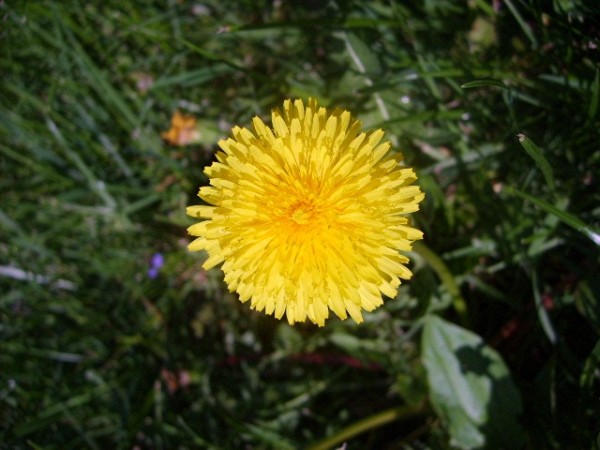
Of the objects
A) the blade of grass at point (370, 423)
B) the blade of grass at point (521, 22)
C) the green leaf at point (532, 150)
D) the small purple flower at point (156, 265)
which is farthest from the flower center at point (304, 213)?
the small purple flower at point (156, 265)

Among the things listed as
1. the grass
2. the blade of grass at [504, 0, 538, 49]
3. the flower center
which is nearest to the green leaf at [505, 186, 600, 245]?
the grass

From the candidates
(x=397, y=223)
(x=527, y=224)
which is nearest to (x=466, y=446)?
(x=527, y=224)

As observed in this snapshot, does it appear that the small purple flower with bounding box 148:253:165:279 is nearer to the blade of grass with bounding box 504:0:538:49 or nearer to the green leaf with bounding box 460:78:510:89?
the green leaf with bounding box 460:78:510:89

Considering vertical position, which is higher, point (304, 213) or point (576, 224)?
point (304, 213)

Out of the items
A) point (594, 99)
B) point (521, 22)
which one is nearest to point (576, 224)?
point (594, 99)

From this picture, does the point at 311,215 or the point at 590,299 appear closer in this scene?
the point at 311,215

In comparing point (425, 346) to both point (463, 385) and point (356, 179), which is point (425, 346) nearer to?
point (463, 385)

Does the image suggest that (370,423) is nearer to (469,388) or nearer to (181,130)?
(469,388)
